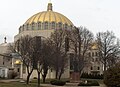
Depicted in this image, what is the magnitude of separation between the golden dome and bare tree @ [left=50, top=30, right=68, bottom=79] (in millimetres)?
18421

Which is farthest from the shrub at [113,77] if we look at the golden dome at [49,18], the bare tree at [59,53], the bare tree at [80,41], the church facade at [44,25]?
the golden dome at [49,18]

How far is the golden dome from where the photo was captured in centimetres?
8244

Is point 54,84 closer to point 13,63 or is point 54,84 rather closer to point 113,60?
point 113,60

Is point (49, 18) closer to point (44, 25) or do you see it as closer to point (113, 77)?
point (44, 25)

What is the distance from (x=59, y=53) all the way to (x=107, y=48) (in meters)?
11.2

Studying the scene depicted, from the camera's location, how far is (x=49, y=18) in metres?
82.7

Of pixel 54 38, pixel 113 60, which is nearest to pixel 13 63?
pixel 54 38

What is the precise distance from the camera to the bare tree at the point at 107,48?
6144cm

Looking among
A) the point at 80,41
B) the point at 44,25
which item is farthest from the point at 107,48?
the point at 44,25

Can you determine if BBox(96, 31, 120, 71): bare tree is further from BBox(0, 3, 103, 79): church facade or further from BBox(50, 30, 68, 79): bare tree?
BBox(0, 3, 103, 79): church facade

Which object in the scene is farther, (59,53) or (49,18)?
(49,18)

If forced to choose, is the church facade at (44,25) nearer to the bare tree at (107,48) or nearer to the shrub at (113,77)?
the bare tree at (107,48)

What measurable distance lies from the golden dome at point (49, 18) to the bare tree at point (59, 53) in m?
18.4

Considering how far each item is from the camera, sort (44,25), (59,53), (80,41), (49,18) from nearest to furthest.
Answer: (59,53), (80,41), (44,25), (49,18)
